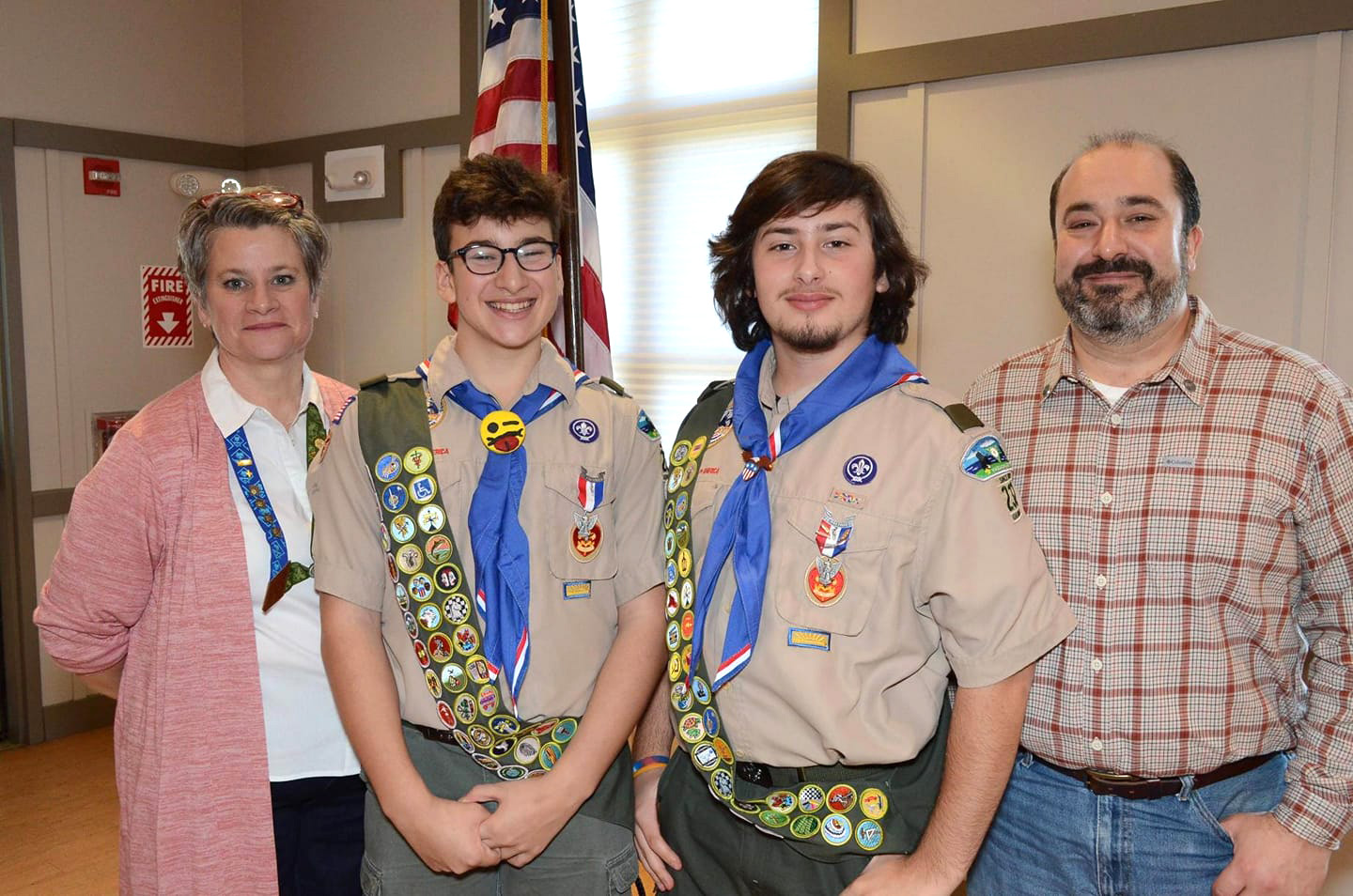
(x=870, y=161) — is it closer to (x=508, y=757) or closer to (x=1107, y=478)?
(x=1107, y=478)

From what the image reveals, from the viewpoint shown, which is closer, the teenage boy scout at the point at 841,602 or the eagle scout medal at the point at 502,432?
the teenage boy scout at the point at 841,602

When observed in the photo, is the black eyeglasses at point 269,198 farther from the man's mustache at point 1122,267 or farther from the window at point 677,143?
the window at point 677,143

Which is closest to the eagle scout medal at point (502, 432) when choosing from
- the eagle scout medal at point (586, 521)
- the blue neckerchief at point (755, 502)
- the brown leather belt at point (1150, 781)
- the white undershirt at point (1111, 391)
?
the eagle scout medal at point (586, 521)

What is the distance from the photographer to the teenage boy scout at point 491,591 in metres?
1.69

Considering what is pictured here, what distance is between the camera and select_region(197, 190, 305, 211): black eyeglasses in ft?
6.76

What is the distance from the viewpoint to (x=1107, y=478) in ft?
5.84

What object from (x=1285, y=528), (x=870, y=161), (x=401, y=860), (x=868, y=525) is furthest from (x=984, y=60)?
(x=401, y=860)

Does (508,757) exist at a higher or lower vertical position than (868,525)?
lower

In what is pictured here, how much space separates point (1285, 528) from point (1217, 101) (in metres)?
1.61

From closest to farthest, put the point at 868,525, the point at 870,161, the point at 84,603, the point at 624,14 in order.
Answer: the point at 868,525
the point at 84,603
the point at 870,161
the point at 624,14

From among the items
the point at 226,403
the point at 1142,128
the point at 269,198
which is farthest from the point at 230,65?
the point at 1142,128

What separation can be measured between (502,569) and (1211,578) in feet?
3.77

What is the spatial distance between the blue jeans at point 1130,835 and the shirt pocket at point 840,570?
0.56 m

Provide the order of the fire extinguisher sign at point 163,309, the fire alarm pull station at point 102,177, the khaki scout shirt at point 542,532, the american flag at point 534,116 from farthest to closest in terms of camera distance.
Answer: the fire extinguisher sign at point 163,309, the fire alarm pull station at point 102,177, the american flag at point 534,116, the khaki scout shirt at point 542,532
